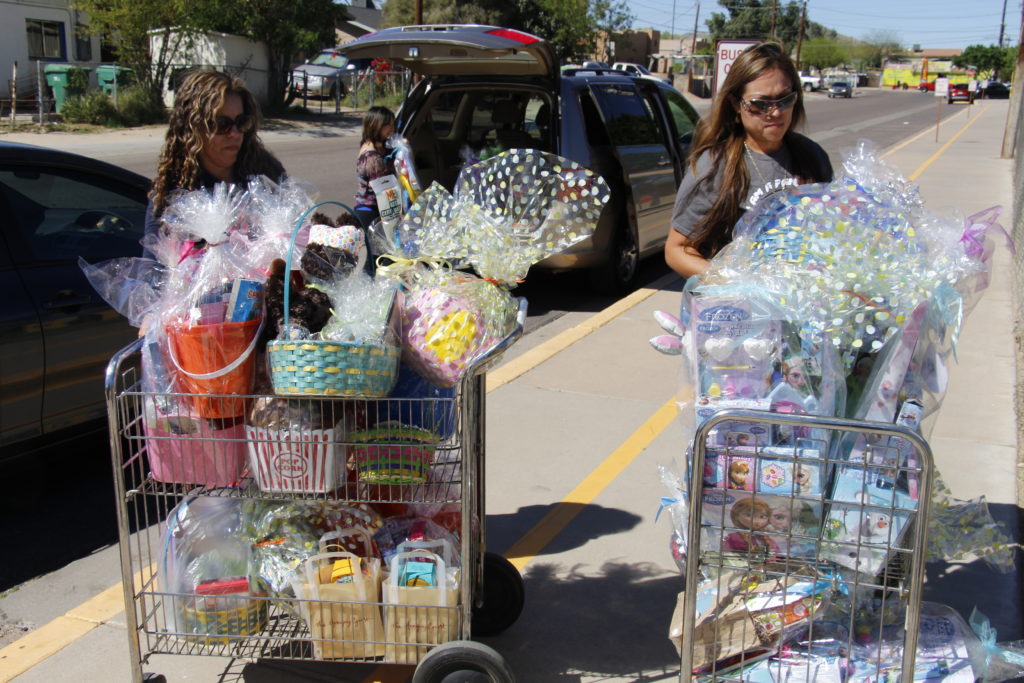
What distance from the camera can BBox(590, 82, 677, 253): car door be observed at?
788cm

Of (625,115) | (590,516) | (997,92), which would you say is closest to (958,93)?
(997,92)

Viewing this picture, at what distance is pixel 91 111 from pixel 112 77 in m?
2.67

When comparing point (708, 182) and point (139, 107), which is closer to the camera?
point (708, 182)

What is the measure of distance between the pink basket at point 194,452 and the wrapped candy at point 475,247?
0.55m

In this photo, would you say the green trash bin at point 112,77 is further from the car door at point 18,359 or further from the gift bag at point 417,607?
the gift bag at point 417,607

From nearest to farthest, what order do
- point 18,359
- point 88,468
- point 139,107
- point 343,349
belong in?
point 343,349
point 18,359
point 88,468
point 139,107

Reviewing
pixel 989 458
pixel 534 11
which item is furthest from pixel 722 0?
pixel 989 458

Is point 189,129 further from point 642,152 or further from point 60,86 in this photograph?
point 60,86

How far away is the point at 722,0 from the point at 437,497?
107 m

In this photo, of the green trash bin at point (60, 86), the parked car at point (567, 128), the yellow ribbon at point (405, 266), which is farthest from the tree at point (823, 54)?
the yellow ribbon at point (405, 266)

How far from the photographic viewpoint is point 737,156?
10.1 feet

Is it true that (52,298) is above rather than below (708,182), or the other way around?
below

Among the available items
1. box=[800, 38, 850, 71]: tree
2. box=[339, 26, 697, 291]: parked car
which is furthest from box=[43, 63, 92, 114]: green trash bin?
box=[800, 38, 850, 71]: tree

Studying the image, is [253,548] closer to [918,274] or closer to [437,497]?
[437,497]
